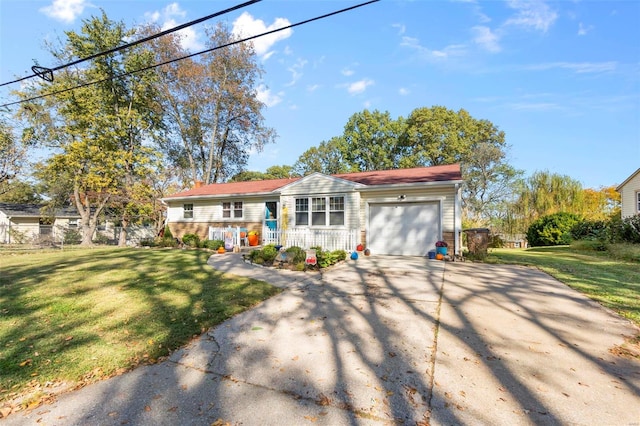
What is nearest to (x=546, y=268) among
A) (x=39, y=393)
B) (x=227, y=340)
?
(x=227, y=340)

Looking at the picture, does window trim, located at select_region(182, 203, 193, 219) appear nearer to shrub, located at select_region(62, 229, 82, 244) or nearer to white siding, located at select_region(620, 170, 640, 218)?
shrub, located at select_region(62, 229, 82, 244)

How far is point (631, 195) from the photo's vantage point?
60.4 feet

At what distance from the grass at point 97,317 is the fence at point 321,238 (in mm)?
5247

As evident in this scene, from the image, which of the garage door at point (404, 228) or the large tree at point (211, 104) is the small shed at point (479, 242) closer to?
the garage door at point (404, 228)

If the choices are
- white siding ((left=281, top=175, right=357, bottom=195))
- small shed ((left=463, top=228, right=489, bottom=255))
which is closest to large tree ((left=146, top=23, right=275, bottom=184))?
white siding ((left=281, top=175, right=357, bottom=195))

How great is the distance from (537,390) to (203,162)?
100ft

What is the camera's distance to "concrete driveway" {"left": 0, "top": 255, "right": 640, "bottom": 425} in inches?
89.7

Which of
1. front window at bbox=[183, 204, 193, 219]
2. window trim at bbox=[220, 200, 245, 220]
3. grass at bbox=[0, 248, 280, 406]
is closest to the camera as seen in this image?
grass at bbox=[0, 248, 280, 406]

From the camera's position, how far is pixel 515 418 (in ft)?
7.26

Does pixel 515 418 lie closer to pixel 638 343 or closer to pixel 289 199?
pixel 638 343

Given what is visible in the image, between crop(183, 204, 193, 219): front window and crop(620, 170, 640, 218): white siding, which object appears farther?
crop(620, 170, 640, 218): white siding

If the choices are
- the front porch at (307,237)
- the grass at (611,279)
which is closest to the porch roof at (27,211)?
the front porch at (307,237)

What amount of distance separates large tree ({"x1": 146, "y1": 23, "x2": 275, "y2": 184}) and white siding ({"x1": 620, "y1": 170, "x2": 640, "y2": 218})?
26.7 metres

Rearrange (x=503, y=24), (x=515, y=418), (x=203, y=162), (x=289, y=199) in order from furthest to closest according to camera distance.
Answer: (x=203, y=162) < (x=289, y=199) < (x=503, y=24) < (x=515, y=418)
